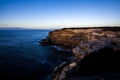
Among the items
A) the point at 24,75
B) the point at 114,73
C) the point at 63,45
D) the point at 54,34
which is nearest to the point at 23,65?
the point at 24,75

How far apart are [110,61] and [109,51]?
1026 millimetres

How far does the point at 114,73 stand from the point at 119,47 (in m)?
3.36

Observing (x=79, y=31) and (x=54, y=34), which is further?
(x=54, y=34)

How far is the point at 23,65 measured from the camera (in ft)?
105

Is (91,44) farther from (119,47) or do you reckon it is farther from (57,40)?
(57,40)

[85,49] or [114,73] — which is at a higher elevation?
[85,49]

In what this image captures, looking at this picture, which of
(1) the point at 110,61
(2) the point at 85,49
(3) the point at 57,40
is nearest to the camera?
(1) the point at 110,61

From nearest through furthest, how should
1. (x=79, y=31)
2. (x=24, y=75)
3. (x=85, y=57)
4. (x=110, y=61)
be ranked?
(x=110, y=61), (x=85, y=57), (x=24, y=75), (x=79, y=31)

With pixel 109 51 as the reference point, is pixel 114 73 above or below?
below

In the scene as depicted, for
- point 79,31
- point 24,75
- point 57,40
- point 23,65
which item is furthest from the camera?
point 57,40

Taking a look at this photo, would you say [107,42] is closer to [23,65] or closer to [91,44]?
[91,44]

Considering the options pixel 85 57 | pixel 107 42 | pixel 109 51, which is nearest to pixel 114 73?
pixel 109 51

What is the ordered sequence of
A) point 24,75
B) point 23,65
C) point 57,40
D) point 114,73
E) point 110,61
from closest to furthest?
point 114,73 < point 110,61 < point 24,75 < point 23,65 < point 57,40

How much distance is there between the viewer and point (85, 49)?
15.1m
